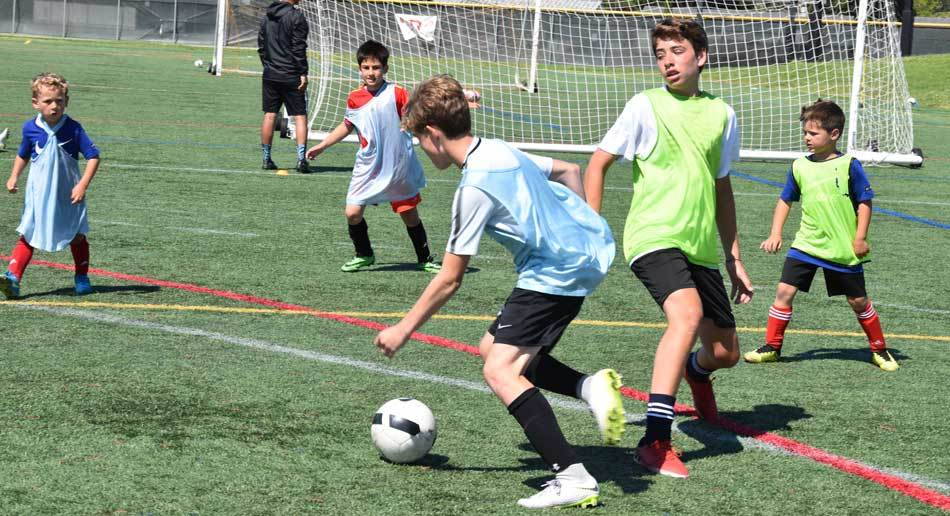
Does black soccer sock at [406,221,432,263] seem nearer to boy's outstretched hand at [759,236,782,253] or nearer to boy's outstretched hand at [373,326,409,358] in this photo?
boy's outstretched hand at [759,236,782,253]

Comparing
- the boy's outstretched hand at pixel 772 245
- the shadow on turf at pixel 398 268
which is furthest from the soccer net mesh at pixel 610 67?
the boy's outstretched hand at pixel 772 245

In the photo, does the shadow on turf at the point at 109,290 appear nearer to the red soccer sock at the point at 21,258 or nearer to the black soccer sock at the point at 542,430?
the red soccer sock at the point at 21,258

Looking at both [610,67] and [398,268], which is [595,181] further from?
[610,67]

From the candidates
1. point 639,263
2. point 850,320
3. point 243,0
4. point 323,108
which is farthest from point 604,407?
point 243,0

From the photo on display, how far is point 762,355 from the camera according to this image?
6.63 m

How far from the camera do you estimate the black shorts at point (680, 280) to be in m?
4.71

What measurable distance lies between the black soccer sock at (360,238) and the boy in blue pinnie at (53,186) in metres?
1.98

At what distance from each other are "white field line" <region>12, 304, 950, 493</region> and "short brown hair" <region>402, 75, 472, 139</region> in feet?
5.87

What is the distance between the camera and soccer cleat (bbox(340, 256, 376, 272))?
8.66 meters

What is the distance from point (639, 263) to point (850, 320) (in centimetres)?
349

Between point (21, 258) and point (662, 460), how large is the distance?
446cm

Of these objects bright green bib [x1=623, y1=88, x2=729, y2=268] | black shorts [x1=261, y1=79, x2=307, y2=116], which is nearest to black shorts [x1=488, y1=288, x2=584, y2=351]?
bright green bib [x1=623, y1=88, x2=729, y2=268]

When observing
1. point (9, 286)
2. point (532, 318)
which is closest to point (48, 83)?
point (9, 286)

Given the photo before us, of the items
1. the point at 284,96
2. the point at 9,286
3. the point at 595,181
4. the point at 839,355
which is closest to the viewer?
the point at 595,181
